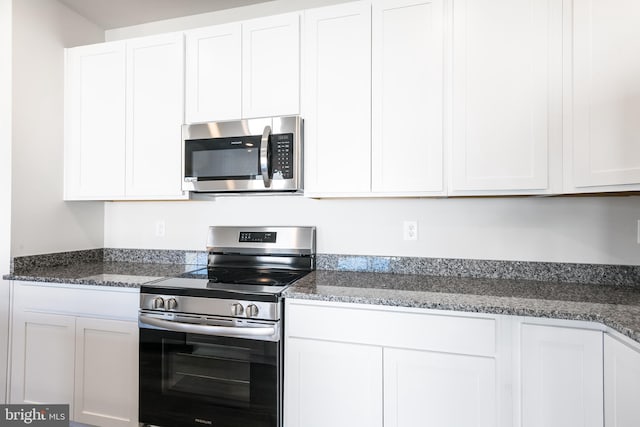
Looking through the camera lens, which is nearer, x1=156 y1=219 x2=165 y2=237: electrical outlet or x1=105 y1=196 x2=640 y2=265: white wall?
x1=105 y1=196 x2=640 y2=265: white wall

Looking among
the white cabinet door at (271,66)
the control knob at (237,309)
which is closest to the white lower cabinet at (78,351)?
the control knob at (237,309)

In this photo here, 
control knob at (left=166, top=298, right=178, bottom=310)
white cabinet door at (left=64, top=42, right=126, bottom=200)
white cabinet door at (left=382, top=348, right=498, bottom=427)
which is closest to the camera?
white cabinet door at (left=382, top=348, right=498, bottom=427)

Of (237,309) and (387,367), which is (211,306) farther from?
(387,367)

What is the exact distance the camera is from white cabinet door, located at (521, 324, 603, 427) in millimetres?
1282

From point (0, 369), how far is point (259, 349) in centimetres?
162

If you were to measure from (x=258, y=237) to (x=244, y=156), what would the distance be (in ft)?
1.75

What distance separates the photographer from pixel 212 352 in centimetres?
170

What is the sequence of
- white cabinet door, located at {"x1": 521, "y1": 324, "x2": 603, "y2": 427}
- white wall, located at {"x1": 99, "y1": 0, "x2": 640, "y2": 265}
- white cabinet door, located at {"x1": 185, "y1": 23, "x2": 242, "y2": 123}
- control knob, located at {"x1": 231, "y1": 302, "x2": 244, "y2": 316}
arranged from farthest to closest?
1. white cabinet door, located at {"x1": 185, "y1": 23, "x2": 242, "y2": 123}
2. white wall, located at {"x1": 99, "y1": 0, "x2": 640, "y2": 265}
3. control knob, located at {"x1": 231, "y1": 302, "x2": 244, "y2": 316}
4. white cabinet door, located at {"x1": 521, "y1": 324, "x2": 603, "y2": 427}

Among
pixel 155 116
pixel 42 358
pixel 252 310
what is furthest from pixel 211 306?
pixel 155 116

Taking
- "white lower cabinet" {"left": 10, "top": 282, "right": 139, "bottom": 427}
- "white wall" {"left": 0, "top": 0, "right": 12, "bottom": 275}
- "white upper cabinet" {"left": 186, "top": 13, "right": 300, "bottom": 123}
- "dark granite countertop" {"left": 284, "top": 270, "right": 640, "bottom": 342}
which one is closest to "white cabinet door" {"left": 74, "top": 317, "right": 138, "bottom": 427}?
"white lower cabinet" {"left": 10, "top": 282, "right": 139, "bottom": 427}

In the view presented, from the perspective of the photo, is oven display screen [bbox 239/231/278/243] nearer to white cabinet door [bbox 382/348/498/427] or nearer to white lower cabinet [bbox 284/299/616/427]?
white lower cabinet [bbox 284/299/616/427]

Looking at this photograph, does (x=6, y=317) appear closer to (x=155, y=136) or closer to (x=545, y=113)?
(x=155, y=136)

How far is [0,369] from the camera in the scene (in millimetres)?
2066

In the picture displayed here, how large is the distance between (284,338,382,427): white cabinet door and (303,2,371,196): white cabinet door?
0.77m
